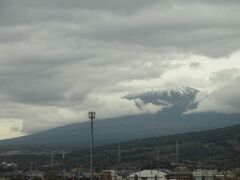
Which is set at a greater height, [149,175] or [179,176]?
[149,175]

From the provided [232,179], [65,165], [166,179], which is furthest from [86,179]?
[65,165]

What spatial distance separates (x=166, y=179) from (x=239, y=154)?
214 ft

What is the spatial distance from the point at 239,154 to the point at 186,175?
58.8m

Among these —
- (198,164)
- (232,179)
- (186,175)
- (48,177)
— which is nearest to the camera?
(232,179)

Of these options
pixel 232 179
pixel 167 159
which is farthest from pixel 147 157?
pixel 232 179

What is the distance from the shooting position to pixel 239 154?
185000 millimetres

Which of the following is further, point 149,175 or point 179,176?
point 149,175

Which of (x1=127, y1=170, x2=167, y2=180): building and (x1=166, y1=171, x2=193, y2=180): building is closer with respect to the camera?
(x1=166, y1=171, x2=193, y2=180): building

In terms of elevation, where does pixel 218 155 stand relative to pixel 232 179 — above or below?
above

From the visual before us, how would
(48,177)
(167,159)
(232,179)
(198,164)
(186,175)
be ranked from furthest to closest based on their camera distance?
(167,159) → (198,164) → (186,175) → (48,177) → (232,179)

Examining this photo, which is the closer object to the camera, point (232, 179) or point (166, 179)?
point (232, 179)

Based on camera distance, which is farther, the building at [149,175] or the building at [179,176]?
the building at [149,175]

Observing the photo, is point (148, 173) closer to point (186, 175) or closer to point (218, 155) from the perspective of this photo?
point (186, 175)

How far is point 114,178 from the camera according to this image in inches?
4911
